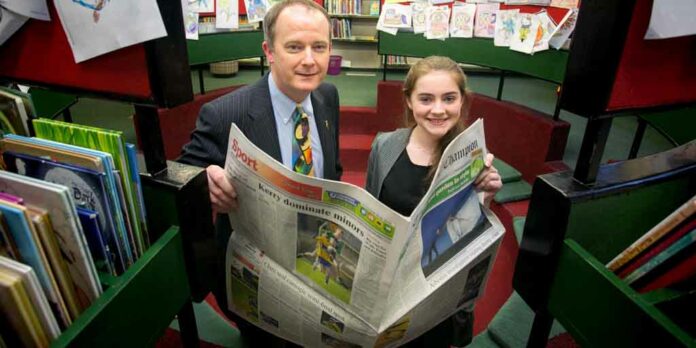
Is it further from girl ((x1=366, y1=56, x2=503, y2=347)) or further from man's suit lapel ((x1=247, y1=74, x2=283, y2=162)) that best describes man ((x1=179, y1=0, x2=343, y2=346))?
girl ((x1=366, y1=56, x2=503, y2=347))

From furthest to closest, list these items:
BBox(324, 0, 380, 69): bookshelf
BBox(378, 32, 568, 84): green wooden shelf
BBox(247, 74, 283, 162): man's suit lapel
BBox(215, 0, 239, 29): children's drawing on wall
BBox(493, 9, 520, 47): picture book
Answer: BBox(324, 0, 380, 69): bookshelf < BBox(215, 0, 239, 29): children's drawing on wall < BBox(493, 9, 520, 47): picture book < BBox(378, 32, 568, 84): green wooden shelf < BBox(247, 74, 283, 162): man's suit lapel

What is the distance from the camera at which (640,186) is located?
0.86 m

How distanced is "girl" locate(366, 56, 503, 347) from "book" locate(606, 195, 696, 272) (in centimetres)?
49

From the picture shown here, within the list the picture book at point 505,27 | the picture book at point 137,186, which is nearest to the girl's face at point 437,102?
the picture book at point 137,186

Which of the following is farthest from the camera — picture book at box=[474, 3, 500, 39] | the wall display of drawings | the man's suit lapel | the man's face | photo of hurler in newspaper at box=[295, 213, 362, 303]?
picture book at box=[474, 3, 500, 39]

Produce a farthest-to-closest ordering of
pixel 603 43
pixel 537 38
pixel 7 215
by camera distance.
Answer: pixel 537 38
pixel 603 43
pixel 7 215

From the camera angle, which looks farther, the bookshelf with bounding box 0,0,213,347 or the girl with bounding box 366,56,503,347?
the girl with bounding box 366,56,503,347

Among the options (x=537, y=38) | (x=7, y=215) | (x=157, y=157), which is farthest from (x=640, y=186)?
(x=537, y=38)

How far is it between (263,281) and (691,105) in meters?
1.00

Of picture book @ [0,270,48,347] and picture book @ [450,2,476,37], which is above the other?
picture book @ [450,2,476,37]

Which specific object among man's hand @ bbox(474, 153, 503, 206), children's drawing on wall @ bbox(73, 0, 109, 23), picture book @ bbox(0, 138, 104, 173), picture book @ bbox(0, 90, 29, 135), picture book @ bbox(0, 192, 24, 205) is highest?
children's drawing on wall @ bbox(73, 0, 109, 23)

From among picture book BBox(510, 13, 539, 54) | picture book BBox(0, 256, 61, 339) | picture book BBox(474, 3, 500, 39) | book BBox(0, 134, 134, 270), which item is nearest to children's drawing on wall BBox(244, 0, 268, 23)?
picture book BBox(474, 3, 500, 39)

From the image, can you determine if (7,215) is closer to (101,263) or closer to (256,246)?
(101,263)

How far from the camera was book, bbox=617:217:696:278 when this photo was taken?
0.69m
